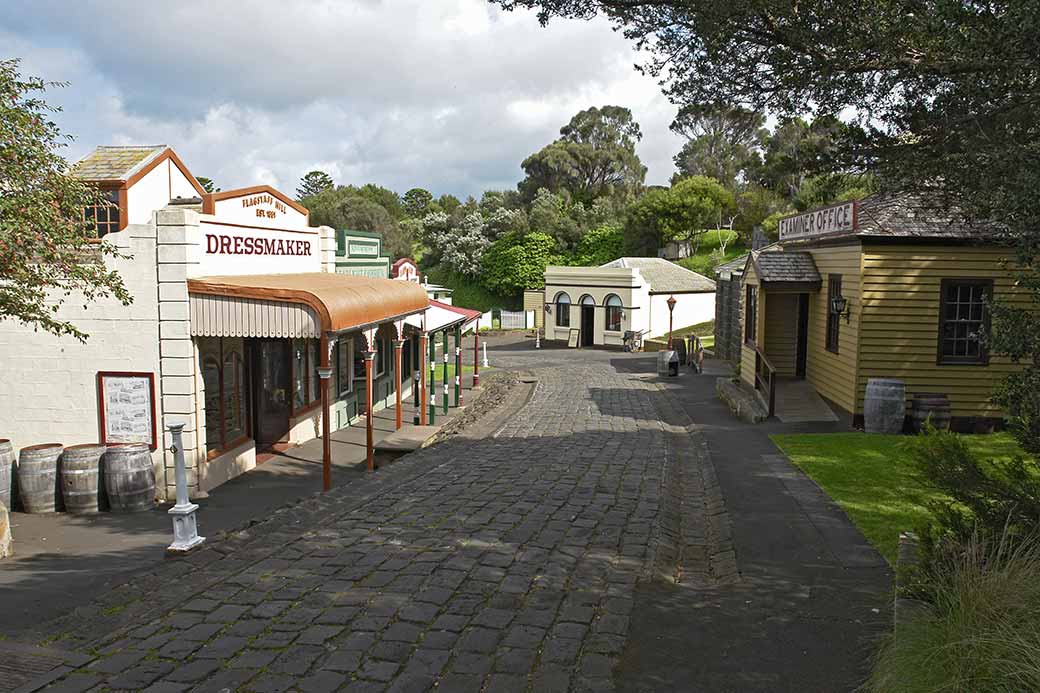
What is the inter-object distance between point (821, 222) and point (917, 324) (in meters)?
3.31

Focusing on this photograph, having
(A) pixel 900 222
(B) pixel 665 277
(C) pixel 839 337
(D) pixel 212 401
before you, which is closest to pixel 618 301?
(B) pixel 665 277

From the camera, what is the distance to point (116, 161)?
18.1m

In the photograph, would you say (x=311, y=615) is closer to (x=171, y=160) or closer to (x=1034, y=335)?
(x=1034, y=335)

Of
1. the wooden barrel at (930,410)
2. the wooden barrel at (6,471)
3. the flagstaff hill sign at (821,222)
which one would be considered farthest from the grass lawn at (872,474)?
the wooden barrel at (6,471)

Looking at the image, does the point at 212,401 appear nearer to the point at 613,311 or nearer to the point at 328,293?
the point at 328,293

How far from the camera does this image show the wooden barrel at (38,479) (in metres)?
11.9

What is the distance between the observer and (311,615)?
20.8 ft

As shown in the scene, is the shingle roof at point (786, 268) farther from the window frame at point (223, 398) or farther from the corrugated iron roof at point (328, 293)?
the window frame at point (223, 398)

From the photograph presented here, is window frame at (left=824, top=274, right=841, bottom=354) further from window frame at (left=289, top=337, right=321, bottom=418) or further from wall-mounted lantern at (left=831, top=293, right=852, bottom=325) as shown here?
window frame at (left=289, top=337, right=321, bottom=418)

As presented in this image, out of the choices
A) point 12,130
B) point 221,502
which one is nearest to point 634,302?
point 221,502

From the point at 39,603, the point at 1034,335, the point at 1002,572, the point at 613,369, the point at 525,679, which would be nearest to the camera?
the point at 1002,572

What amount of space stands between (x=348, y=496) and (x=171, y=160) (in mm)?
11734

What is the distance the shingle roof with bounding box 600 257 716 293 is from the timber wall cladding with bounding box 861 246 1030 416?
83.4ft

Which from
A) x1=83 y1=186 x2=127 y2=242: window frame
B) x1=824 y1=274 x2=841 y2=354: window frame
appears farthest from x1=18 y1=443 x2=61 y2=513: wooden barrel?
x1=824 y1=274 x2=841 y2=354: window frame
